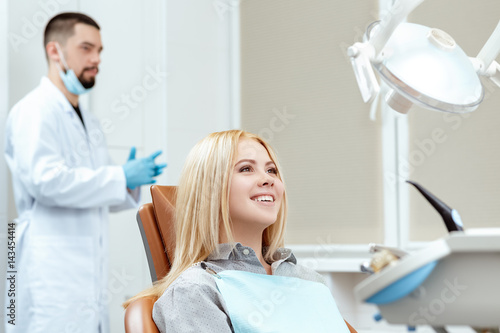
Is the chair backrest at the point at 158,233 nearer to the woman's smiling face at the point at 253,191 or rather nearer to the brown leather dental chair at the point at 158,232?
the brown leather dental chair at the point at 158,232

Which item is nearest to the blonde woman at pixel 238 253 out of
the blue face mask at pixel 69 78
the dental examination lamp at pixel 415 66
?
the dental examination lamp at pixel 415 66

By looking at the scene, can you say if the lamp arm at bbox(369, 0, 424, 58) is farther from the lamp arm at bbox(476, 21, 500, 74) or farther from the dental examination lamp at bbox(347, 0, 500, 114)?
the lamp arm at bbox(476, 21, 500, 74)

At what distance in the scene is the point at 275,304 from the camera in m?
1.28

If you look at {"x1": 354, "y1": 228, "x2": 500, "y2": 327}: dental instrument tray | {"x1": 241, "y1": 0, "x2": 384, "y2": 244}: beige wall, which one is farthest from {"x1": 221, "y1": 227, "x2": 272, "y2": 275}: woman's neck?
{"x1": 241, "y1": 0, "x2": 384, "y2": 244}: beige wall

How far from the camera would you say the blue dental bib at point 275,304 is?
1233 mm

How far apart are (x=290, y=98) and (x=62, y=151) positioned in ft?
3.77

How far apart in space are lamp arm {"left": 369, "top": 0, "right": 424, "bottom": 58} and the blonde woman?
61 centimetres

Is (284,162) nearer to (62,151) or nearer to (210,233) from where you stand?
(62,151)

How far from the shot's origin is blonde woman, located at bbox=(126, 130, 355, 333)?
4.08 feet

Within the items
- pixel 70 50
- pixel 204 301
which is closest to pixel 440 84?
pixel 204 301

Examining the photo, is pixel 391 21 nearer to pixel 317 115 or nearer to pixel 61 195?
pixel 61 195

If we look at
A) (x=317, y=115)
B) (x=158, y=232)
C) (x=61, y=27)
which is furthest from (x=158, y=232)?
(x=317, y=115)

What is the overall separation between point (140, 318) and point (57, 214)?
3.84 feet

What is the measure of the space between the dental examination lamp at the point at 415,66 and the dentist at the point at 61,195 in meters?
1.58
